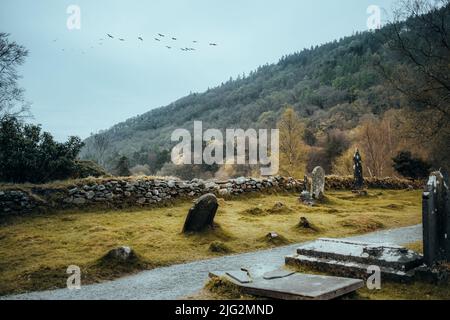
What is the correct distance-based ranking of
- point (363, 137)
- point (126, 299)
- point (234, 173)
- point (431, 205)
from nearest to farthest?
point (126, 299), point (431, 205), point (363, 137), point (234, 173)

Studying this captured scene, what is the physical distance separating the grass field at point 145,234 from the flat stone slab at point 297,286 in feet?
11.2

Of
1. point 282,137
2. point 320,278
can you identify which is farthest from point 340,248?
point 282,137

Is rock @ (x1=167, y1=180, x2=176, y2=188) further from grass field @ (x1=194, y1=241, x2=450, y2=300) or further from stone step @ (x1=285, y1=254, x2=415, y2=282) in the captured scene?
grass field @ (x1=194, y1=241, x2=450, y2=300)

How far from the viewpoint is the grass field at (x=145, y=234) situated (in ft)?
28.5

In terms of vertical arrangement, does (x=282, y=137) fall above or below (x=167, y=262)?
above

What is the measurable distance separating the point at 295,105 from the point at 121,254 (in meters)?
102

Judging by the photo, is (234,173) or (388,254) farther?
(234,173)

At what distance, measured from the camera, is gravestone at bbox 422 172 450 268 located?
7586 mm

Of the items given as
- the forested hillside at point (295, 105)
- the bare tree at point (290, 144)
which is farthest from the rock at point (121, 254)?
the forested hillside at point (295, 105)

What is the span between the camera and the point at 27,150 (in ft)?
57.4

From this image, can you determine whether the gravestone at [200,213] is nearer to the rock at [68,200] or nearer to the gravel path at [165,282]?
the gravel path at [165,282]
